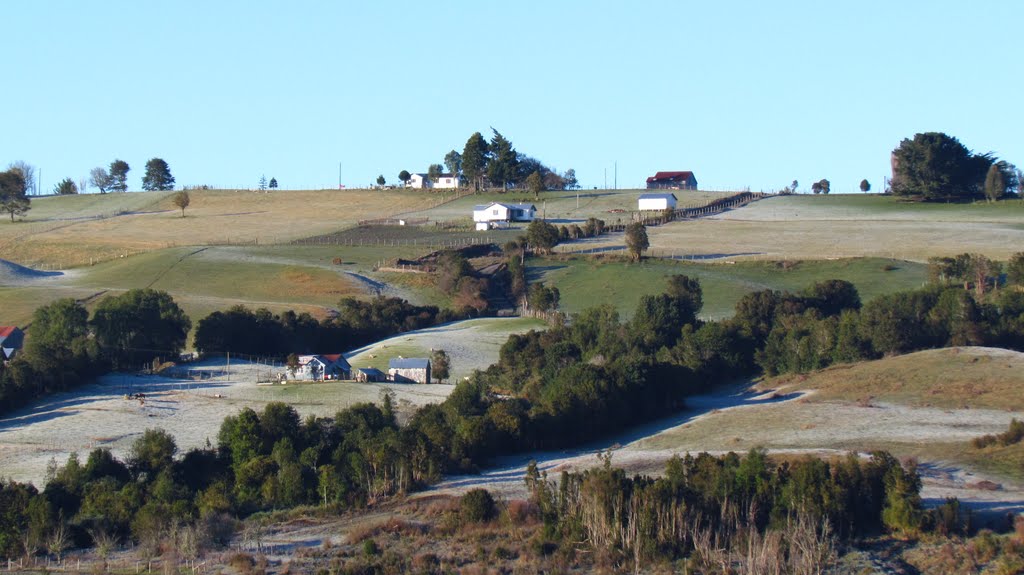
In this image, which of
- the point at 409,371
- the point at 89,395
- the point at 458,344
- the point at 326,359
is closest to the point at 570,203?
the point at 458,344

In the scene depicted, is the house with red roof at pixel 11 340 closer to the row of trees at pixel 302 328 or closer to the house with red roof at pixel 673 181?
the row of trees at pixel 302 328

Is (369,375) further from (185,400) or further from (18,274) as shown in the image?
(18,274)

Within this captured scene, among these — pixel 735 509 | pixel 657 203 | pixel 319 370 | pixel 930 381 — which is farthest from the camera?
pixel 657 203

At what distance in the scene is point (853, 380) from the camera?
52.1m

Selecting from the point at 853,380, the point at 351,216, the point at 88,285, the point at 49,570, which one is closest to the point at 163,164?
the point at 351,216

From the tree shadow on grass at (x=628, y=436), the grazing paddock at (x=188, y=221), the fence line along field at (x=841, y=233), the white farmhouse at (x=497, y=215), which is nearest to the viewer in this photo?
the tree shadow on grass at (x=628, y=436)

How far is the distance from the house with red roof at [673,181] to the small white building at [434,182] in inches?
827

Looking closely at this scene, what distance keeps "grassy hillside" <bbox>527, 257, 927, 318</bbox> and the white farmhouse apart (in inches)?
901

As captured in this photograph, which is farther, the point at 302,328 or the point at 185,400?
the point at 302,328

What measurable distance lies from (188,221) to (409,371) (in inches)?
2738

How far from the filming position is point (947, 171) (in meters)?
118

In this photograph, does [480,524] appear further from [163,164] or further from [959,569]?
[163,164]

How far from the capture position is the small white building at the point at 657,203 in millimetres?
120125

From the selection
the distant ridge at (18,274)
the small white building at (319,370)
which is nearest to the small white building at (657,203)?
the distant ridge at (18,274)
